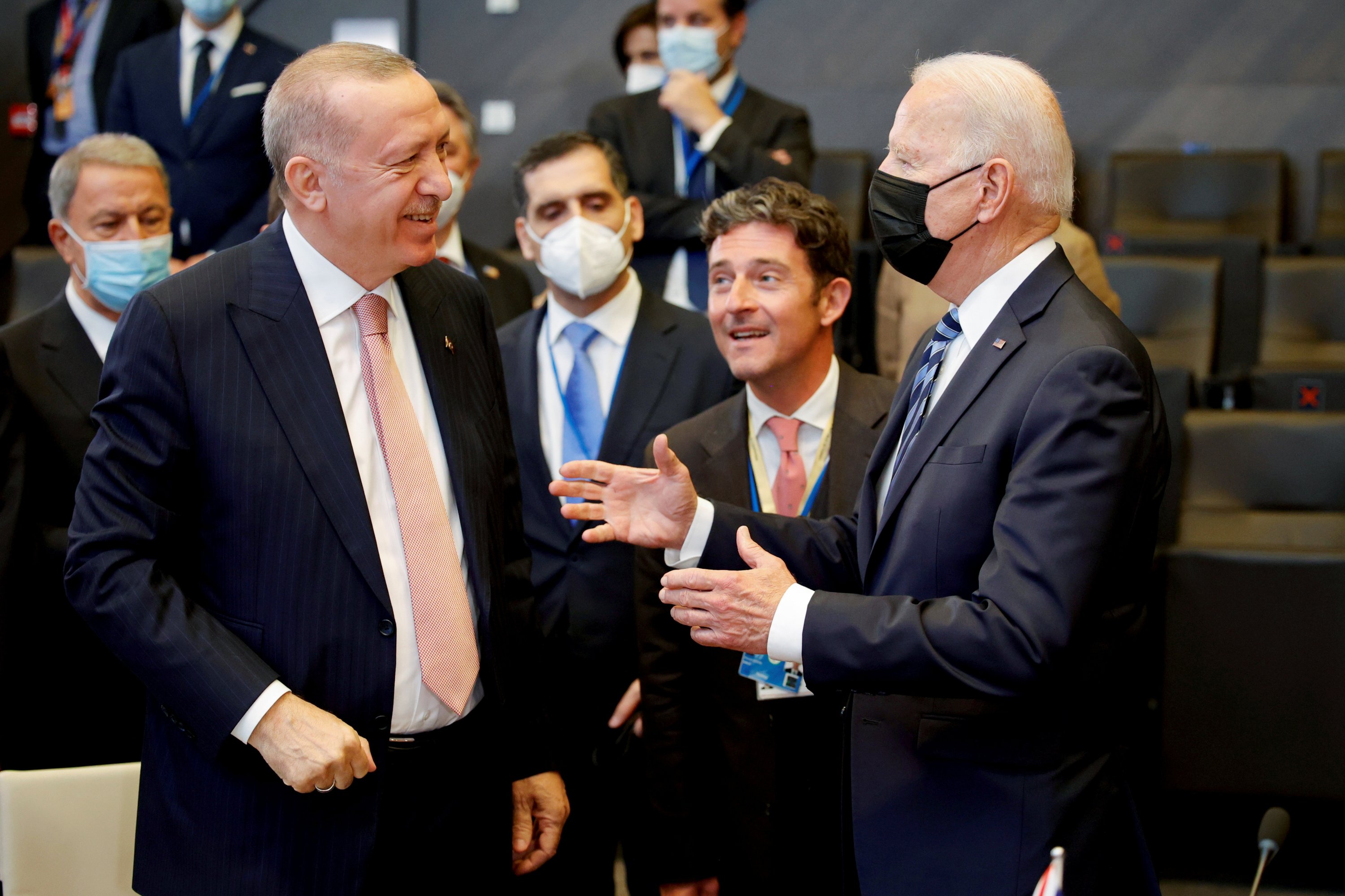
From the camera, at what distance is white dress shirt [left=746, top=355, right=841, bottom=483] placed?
7.77 feet

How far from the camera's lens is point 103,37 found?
5.41m

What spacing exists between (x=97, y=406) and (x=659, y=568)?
102 centimetres

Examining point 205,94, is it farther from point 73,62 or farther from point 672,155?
point 672,155

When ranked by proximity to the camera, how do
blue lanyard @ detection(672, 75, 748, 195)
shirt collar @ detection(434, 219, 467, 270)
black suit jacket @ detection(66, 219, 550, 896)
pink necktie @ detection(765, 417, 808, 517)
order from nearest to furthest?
1. black suit jacket @ detection(66, 219, 550, 896)
2. pink necktie @ detection(765, 417, 808, 517)
3. shirt collar @ detection(434, 219, 467, 270)
4. blue lanyard @ detection(672, 75, 748, 195)

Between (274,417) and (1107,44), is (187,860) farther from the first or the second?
(1107,44)

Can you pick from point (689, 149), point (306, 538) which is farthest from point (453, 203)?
point (306, 538)

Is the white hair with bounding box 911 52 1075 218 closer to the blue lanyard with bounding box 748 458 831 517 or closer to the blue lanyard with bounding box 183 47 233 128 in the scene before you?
the blue lanyard with bounding box 748 458 831 517

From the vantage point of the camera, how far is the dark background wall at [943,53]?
244 inches

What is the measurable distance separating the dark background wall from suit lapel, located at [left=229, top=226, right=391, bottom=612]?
4913 mm

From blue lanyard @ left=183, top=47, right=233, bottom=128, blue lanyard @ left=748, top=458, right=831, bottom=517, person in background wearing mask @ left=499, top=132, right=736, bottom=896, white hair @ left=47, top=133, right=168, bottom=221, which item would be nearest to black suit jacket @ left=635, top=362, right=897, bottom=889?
blue lanyard @ left=748, top=458, right=831, bottom=517

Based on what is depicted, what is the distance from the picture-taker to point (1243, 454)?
11.7ft

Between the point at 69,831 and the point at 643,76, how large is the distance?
3409 millimetres

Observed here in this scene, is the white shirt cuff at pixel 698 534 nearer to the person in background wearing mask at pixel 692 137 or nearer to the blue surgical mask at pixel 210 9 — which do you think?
the person in background wearing mask at pixel 692 137

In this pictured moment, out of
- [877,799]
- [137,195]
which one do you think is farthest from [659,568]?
[137,195]
